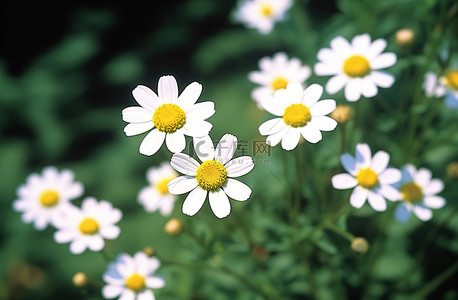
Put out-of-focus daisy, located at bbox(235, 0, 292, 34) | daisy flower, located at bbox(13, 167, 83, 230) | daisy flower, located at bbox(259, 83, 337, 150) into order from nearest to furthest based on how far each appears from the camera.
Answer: daisy flower, located at bbox(259, 83, 337, 150), daisy flower, located at bbox(13, 167, 83, 230), out-of-focus daisy, located at bbox(235, 0, 292, 34)

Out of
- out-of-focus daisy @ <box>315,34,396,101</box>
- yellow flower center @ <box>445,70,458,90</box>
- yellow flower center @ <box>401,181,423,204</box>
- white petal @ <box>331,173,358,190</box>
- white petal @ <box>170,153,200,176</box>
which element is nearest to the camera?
white petal @ <box>170,153,200,176</box>

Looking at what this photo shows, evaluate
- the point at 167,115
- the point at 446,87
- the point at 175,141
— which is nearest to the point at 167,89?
the point at 167,115

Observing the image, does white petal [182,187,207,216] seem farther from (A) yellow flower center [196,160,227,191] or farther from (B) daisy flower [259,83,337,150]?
(B) daisy flower [259,83,337,150]

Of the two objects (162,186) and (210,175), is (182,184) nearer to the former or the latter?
(210,175)

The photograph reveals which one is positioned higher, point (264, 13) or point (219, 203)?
point (264, 13)

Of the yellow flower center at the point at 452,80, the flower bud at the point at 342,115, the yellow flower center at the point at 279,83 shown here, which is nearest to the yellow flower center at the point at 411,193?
the flower bud at the point at 342,115

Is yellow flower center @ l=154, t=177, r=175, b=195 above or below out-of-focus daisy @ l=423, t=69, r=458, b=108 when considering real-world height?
below

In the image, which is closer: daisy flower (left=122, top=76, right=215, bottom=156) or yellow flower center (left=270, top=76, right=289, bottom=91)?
daisy flower (left=122, top=76, right=215, bottom=156)

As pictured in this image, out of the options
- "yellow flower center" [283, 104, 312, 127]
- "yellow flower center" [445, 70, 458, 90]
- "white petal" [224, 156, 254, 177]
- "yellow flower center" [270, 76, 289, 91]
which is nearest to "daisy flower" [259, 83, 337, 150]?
"yellow flower center" [283, 104, 312, 127]

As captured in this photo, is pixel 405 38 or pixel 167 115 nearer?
pixel 167 115
